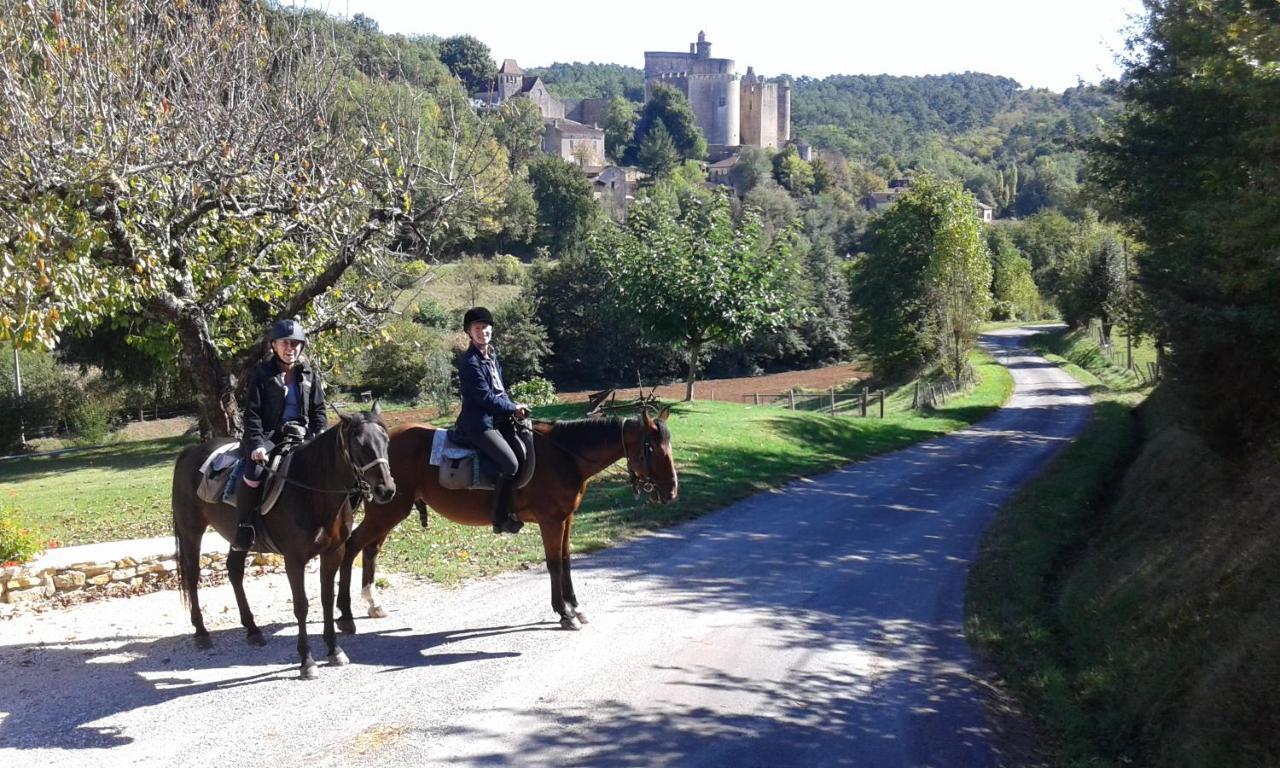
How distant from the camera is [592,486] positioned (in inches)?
696

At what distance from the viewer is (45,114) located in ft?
37.8

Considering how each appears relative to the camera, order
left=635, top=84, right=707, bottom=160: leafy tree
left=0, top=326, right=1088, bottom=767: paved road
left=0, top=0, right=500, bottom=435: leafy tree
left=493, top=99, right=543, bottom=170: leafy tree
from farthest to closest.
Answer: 1. left=635, top=84, right=707, bottom=160: leafy tree
2. left=493, top=99, right=543, bottom=170: leafy tree
3. left=0, top=0, right=500, bottom=435: leafy tree
4. left=0, top=326, right=1088, bottom=767: paved road

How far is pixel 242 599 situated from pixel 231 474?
1154 mm

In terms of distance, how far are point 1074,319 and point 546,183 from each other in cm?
4420

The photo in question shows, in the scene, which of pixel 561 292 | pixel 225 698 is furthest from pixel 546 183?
pixel 225 698

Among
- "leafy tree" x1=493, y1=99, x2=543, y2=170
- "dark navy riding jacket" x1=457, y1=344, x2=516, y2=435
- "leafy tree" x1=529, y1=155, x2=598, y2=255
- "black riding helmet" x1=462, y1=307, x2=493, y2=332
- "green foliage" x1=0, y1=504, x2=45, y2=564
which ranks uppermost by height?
"leafy tree" x1=529, y1=155, x2=598, y2=255

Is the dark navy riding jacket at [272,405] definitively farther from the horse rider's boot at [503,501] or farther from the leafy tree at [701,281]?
the leafy tree at [701,281]

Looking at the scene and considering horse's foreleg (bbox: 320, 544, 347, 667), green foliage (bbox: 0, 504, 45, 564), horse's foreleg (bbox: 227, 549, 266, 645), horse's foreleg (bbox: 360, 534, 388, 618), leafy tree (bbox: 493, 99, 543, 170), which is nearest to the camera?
horse's foreleg (bbox: 320, 544, 347, 667)

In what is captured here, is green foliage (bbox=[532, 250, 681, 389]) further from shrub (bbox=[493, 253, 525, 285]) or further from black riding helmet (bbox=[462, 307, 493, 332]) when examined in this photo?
black riding helmet (bbox=[462, 307, 493, 332])

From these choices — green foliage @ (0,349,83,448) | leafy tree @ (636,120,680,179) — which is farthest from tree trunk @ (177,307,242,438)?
leafy tree @ (636,120,680,179)

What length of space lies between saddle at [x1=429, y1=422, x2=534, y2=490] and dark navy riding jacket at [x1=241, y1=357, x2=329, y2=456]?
1.18 metres

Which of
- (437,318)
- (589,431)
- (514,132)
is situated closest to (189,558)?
(589,431)

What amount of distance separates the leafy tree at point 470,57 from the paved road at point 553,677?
120690 mm

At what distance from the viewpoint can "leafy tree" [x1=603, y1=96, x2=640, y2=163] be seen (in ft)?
611
